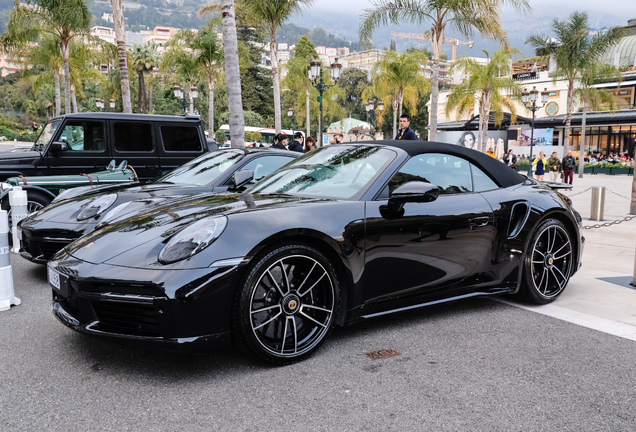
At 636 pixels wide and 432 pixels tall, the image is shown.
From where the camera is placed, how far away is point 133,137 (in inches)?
355

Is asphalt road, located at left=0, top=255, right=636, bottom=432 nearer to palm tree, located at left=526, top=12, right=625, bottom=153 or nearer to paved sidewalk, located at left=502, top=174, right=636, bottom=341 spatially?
paved sidewalk, located at left=502, top=174, right=636, bottom=341

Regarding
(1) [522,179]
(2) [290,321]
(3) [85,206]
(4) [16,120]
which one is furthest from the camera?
(4) [16,120]

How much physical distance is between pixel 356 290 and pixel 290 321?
1.62 ft

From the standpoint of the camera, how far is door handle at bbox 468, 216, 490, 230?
3904 mm

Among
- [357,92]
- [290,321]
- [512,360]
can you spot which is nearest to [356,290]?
[290,321]

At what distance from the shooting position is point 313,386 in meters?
2.86

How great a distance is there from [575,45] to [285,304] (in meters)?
35.6

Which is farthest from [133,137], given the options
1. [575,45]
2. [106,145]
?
[575,45]

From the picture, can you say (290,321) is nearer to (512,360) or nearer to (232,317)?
(232,317)

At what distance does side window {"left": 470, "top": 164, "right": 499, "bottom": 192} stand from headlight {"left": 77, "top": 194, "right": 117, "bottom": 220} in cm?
368

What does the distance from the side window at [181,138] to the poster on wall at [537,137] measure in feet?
136

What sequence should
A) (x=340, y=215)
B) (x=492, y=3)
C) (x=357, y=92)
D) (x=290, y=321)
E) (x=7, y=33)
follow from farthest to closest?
(x=357, y=92), (x=7, y=33), (x=492, y=3), (x=340, y=215), (x=290, y=321)

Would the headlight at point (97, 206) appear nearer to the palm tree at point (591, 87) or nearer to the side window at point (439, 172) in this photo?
the side window at point (439, 172)

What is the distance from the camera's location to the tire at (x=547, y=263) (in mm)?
4355
